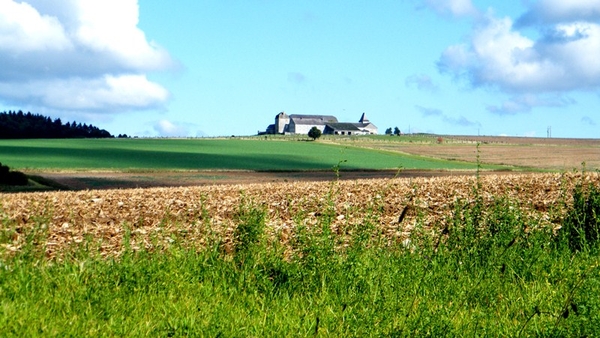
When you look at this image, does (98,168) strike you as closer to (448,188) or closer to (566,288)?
(448,188)

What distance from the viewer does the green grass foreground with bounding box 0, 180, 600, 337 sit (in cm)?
545

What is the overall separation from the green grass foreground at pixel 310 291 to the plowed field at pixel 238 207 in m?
1.93

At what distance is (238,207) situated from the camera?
11922 millimetres

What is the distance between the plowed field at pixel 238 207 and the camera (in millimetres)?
10602

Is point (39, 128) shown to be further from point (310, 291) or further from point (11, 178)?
point (310, 291)

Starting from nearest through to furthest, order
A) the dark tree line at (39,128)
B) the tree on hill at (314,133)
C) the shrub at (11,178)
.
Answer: the shrub at (11,178) < the dark tree line at (39,128) < the tree on hill at (314,133)

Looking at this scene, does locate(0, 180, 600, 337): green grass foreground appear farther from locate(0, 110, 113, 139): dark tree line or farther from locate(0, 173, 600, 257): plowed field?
locate(0, 110, 113, 139): dark tree line

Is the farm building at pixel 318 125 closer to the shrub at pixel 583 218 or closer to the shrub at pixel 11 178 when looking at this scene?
the shrub at pixel 11 178

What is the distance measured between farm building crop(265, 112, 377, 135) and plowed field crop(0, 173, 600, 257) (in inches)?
4903

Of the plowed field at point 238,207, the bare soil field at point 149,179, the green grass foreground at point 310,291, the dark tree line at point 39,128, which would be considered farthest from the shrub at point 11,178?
the dark tree line at point 39,128

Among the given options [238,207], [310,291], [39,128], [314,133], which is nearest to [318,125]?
[314,133]

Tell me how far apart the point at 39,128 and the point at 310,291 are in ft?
263

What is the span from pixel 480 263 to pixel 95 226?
21.7 ft

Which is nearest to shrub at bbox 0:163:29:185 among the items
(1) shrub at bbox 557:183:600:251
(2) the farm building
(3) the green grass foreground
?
(3) the green grass foreground
